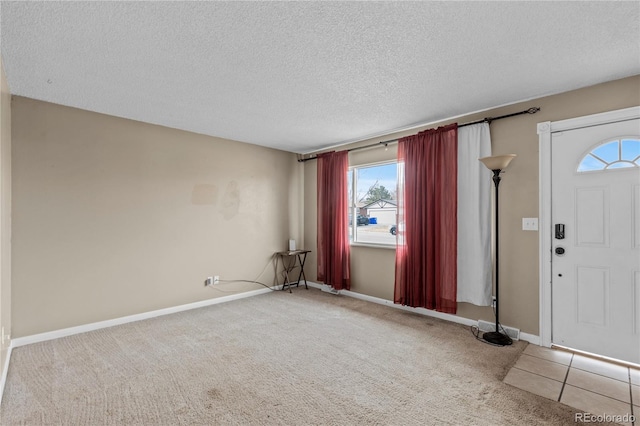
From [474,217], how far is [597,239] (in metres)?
1.03

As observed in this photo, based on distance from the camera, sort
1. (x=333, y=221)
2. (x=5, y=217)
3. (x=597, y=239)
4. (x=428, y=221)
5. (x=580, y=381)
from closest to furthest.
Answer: (x=580, y=381) < (x=5, y=217) < (x=597, y=239) < (x=428, y=221) < (x=333, y=221)

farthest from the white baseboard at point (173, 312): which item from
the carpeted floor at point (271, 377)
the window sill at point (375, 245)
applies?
the window sill at point (375, 245)

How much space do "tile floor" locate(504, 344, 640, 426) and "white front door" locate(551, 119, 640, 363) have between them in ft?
0.68

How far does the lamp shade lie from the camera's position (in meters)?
2.86

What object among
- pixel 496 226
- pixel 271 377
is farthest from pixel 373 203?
pixel 271 377

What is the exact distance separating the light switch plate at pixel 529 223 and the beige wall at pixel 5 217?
15.2 ft

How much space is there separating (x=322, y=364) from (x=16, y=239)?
323 centimetres

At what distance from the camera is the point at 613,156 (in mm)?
2615

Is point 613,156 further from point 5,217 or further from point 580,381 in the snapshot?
point 5,217

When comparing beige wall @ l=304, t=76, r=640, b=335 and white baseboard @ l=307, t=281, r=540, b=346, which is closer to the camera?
beige wall @ l=304, t=76, r=640, b=335

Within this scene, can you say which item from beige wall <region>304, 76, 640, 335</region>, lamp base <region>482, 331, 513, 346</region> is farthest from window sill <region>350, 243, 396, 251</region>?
lamp base <region>482, 331, 513, 346</region>

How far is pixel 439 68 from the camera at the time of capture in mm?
2406

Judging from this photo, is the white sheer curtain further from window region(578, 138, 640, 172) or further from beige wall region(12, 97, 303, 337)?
beige wall region(12, 97, 303, 337)

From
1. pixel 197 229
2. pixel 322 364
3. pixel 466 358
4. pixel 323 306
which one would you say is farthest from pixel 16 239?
pixel 466 358
